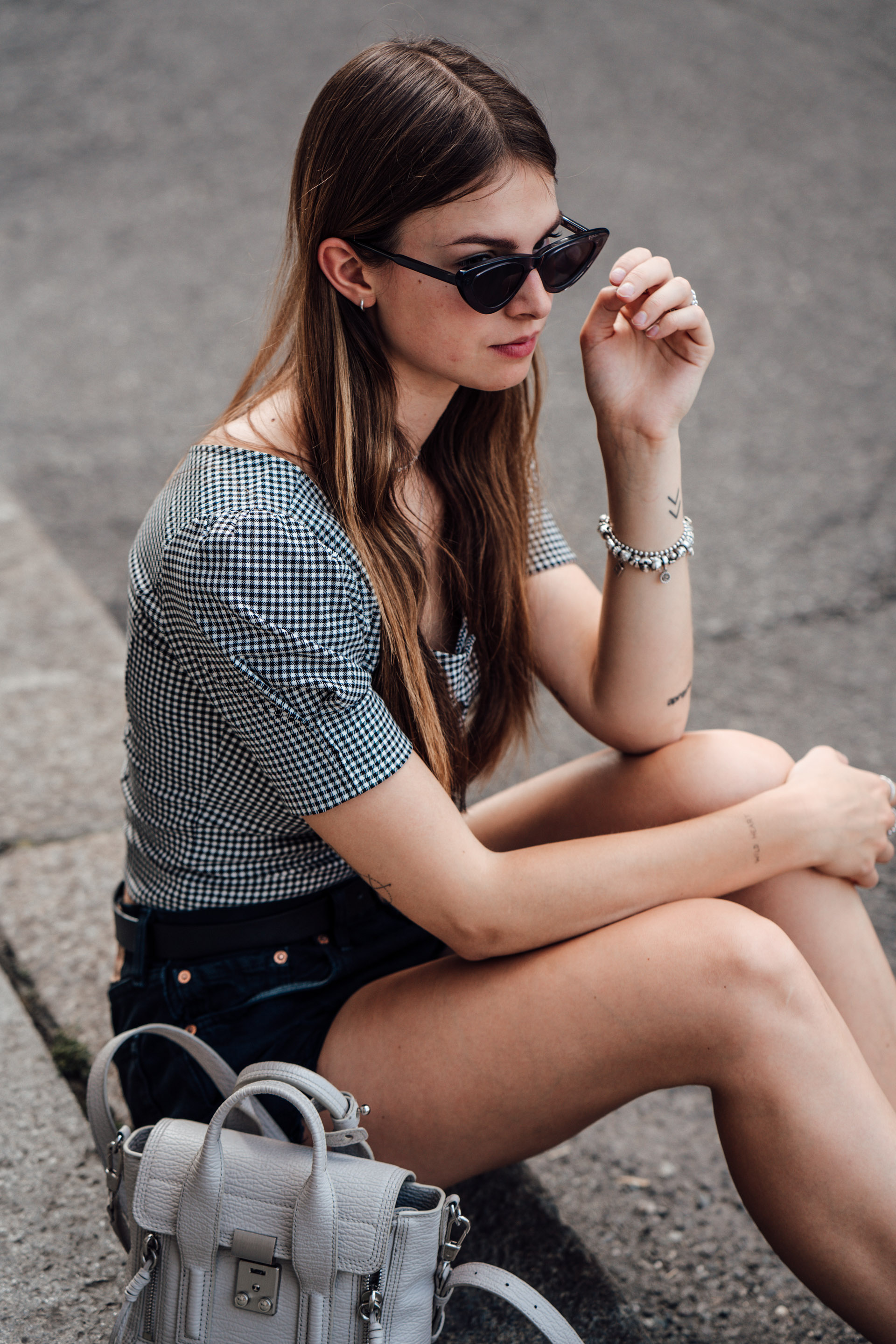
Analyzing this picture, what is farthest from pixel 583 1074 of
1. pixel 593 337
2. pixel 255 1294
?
pixel 593 337

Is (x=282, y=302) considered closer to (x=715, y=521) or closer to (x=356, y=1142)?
(x=356, y=1142)

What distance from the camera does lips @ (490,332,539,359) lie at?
1.63 m

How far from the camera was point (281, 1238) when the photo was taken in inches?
50.2

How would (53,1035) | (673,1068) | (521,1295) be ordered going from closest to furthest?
(521,1295), (673,1068), (53,1035)

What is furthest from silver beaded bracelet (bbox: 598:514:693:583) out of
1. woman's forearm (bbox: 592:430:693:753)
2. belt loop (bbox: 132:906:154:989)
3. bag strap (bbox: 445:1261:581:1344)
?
bag strap (bbox: 445:1261:581:1344)

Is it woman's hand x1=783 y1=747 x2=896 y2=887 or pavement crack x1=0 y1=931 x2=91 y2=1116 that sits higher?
woman's hand x1=783 y1=747 x2=896 y2=887

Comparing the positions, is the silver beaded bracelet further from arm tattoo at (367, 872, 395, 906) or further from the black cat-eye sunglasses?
arm tattoo at (367, 872, 395, 906)

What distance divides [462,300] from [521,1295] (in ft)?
4.08

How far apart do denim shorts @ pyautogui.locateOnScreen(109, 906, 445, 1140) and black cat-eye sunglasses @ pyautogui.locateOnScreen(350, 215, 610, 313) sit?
0.90m

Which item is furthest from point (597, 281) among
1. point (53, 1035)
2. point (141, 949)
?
point (141, 949)

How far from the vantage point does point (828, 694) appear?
3.26 meters

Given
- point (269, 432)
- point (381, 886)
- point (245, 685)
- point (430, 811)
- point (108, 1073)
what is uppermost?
point (269, 432)

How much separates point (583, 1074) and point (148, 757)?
726mm

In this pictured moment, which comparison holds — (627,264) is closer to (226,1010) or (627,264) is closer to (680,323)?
(680,323)
